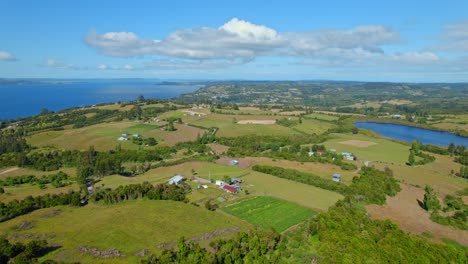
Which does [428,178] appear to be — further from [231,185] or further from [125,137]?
[125,137]

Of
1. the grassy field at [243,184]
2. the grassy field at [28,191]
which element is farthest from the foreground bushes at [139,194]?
the grassy field at [28,191]

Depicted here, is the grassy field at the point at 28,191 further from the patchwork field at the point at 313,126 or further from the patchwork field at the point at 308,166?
the patchwork field at the point at 313,126

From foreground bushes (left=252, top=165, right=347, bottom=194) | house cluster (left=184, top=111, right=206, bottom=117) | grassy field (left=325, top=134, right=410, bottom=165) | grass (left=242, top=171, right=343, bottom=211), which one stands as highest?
house cluster (left=184, top=111, right=206, bottom=117)

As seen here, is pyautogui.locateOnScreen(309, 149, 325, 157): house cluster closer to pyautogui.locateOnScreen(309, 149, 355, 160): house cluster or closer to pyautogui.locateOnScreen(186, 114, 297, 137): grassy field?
pyautogui.locateOnScreen(309, 149, 355, 160): house cluster

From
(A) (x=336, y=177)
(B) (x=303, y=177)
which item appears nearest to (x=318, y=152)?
(A) (x=336, y=177)

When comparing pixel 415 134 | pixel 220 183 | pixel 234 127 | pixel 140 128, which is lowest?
pixel 415 134

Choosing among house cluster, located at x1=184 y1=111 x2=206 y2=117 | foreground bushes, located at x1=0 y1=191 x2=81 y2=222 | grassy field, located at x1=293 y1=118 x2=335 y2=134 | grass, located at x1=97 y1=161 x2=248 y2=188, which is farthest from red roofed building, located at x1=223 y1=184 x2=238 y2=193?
house cluster, located at x1=184 y1=111 x2=206 y2=117
